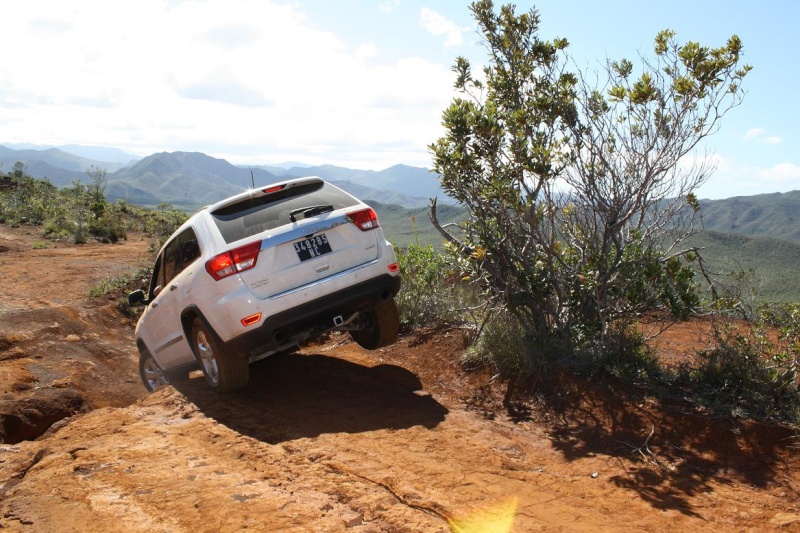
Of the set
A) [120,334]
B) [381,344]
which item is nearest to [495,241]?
[381,344]

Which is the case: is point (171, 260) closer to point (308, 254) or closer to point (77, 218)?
point (308, 254)

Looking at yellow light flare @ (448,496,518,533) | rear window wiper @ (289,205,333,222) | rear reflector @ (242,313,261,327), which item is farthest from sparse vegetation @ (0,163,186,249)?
yellow light flare @ (448,496,518,533)

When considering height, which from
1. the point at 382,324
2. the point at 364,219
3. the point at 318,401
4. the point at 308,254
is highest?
the point at 364,219

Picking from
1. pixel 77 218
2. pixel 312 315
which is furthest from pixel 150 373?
pixel 77 218

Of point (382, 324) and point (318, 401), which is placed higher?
point (382, 324)

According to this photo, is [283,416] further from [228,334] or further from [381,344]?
[381,344]

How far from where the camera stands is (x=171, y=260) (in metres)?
7.12

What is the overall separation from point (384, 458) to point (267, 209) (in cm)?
277

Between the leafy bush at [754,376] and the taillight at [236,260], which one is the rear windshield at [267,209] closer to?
the taillight at [236,260]

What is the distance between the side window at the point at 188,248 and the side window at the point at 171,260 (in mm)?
204

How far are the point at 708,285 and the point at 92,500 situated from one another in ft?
19.8

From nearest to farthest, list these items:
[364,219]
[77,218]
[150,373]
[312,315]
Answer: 1. [312,315]
2. [364,219]
3. [150,373]
4. [77,218]

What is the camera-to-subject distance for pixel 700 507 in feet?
13.5

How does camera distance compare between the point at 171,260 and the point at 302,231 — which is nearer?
the point at 302,231
